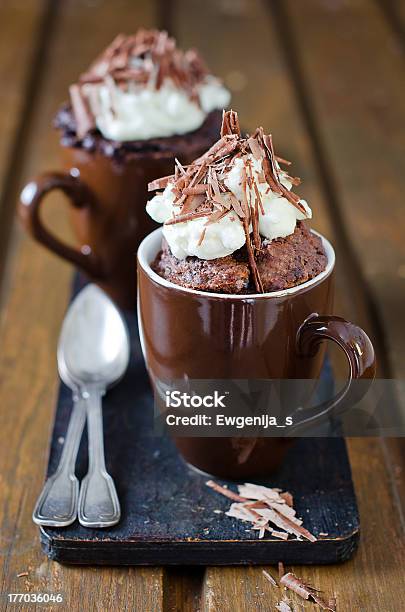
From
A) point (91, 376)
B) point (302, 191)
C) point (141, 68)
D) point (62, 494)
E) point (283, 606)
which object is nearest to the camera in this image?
point (283, 606)

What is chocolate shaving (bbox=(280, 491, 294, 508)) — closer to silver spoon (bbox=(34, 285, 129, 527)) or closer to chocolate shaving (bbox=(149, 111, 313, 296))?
chocolate shaving (bbox=(149, 111, 313, 296))

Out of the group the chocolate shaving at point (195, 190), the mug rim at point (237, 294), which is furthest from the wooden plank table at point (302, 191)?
the chocolate shaving at point (195, 190)

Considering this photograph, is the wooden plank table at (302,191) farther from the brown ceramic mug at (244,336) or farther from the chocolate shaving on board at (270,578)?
→ the brown ceramic mug at (244,336)

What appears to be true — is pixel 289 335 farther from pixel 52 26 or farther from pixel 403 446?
pixel 52 26

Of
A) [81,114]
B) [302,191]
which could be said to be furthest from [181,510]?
[302,191]

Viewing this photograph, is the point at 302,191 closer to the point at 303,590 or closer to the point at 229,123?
the point at 229,123

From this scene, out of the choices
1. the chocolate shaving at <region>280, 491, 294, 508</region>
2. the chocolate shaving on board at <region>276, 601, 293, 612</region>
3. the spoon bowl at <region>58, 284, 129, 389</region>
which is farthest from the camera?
the spoon bowl at <region>58, 284, 129, 389</region>

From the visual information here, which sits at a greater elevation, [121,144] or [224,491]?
[121,144]

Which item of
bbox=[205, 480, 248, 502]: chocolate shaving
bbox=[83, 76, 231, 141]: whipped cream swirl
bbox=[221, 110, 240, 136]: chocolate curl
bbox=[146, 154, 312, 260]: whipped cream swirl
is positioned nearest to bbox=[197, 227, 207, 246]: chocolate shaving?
bbox=[146, 154, 312, 260]: whipped cream swirl
